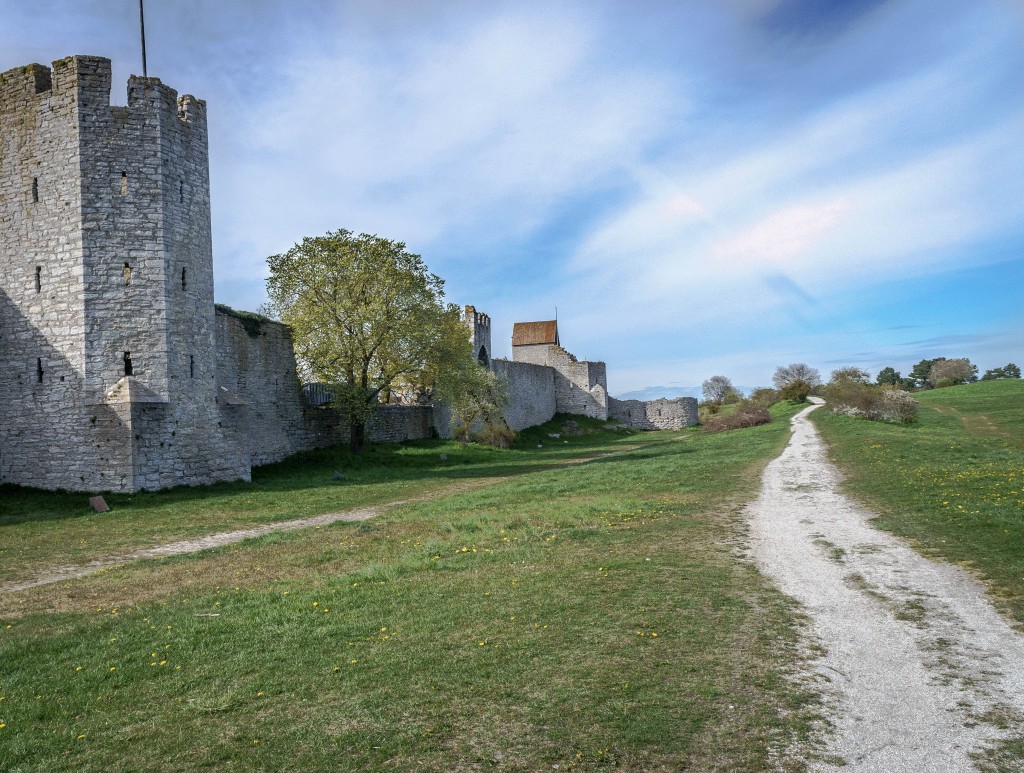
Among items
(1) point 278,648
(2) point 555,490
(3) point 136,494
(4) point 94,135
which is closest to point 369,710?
(1) point 278,648

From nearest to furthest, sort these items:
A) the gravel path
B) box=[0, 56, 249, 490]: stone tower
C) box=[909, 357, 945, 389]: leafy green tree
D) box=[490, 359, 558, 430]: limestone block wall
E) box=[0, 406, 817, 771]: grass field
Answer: the gravel path < box=[0, 406, 817, 771]: grass field < box=[0, 56, 249, 490]: stone tower < box=[490, 359, 558, 430]: limestone block wall < box=[909, 357, 945, 389]: leafy green tree

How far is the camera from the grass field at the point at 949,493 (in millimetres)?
8719

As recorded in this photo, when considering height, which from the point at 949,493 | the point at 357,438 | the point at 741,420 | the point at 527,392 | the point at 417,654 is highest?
the point at 527,392

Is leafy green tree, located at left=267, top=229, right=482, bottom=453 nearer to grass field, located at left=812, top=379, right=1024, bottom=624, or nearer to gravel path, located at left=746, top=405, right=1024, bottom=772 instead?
grass field, located at left=812, top=379, right=1024, bottom=624

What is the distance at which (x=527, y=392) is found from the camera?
51812 millimetres

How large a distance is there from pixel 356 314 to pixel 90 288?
32.7 ft

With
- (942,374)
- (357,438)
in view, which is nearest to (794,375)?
(942,374)

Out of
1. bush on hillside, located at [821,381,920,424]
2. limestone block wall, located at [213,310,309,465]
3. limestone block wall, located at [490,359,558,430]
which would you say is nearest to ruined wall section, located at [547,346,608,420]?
limestone block wall, located at [490,359,558,430]

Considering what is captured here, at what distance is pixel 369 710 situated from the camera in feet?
16.3

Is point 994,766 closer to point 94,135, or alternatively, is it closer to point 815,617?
point 815,617

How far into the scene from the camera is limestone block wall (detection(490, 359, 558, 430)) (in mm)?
47000

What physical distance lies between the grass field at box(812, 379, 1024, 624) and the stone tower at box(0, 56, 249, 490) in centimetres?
1784

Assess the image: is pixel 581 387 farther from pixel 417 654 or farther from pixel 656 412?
pixel 417 654

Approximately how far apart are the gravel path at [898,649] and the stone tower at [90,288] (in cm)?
1605
